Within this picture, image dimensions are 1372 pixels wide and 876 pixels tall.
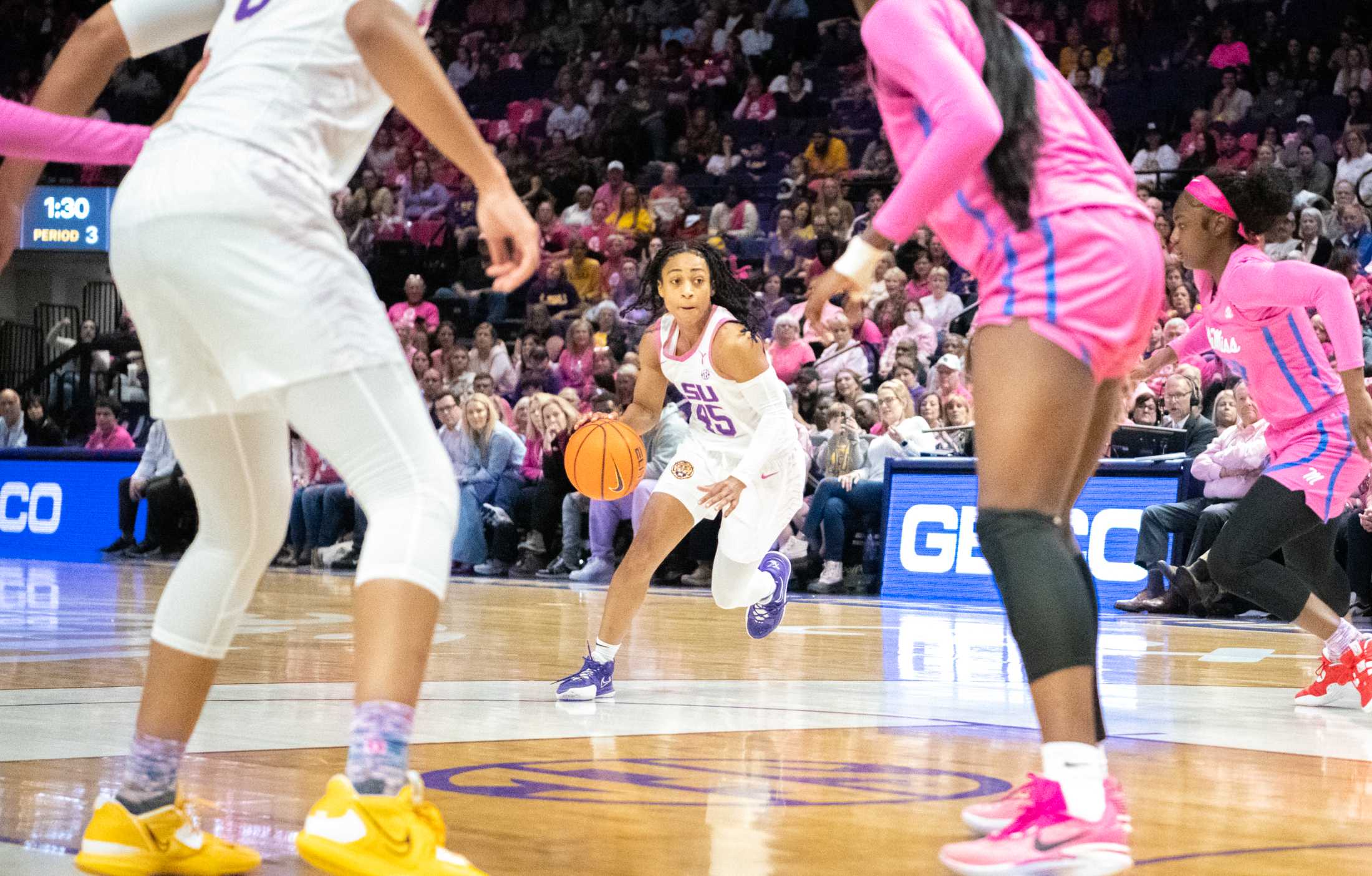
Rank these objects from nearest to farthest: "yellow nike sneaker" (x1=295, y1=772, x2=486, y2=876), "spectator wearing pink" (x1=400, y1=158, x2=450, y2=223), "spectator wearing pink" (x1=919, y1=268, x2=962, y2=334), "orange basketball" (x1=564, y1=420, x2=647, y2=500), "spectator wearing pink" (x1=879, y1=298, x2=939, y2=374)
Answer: "yellow nike sneaker" (x1=295, y1=772, x2=486, y2=876) → "orange basketball" (x1=564, y1=420, x2=647, y2=500) → "spectator wearing pink" (x1=879, y1=298, x2=939, y2=374) → "spectator wearing pink" (x1=919, y1=268, x2=962, y2=334) → "spectator wearing pink" (x1=400, y1=158, x2=450, y2=223)

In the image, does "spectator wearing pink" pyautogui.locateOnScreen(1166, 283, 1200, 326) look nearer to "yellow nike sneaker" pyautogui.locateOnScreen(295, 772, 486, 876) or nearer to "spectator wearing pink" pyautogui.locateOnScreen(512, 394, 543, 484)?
"spectator wearing pink" pyautogui.locateOnScreen(512, 394, 543, 484)

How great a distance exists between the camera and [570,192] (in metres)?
18.5

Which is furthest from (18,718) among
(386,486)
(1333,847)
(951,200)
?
(1333,847)

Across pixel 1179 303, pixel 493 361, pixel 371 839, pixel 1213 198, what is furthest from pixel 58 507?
pixel 371 839

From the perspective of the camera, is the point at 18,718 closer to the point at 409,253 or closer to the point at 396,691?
the point at 396,691

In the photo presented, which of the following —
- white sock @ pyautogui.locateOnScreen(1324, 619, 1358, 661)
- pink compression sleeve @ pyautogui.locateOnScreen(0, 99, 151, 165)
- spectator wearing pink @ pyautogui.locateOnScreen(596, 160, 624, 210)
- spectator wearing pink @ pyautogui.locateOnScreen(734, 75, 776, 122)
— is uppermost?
spectator wearing pink @ pyautogui.locateOnScreen(734, 75, 776, 122)

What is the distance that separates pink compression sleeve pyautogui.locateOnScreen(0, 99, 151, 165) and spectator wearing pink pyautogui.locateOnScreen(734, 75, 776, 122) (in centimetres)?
1587

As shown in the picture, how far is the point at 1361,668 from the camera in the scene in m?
5.62

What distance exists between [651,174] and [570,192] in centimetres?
98

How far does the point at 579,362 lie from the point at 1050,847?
11753 mm

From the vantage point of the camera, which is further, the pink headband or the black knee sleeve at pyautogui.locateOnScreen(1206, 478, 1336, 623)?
the black knee sleeve at pyautogui.locateOnScreen(1206, 478, 1336, 623)

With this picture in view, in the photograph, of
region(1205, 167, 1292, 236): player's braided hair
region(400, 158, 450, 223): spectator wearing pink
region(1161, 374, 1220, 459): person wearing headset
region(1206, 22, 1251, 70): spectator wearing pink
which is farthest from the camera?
region(400, 158, 450, 223): spectator wearing pink

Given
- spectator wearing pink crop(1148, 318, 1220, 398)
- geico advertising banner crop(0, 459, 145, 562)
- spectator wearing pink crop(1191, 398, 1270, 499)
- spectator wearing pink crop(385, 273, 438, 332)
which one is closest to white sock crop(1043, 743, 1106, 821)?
spectator wearing pink crop(1191, 398, 1270, 499)

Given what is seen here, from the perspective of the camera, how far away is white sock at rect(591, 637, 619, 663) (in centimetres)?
550
